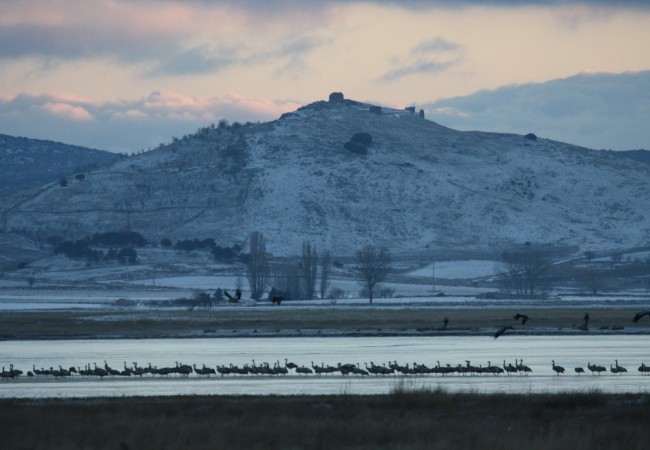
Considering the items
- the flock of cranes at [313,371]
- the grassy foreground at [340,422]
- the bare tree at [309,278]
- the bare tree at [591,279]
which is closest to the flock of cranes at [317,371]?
the flock of cranes at [313,371]

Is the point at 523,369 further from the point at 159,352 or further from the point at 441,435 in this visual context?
the point at 159,352

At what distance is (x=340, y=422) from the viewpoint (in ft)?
96.8

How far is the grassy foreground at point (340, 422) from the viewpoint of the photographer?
87.5 feet

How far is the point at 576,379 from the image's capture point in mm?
44188

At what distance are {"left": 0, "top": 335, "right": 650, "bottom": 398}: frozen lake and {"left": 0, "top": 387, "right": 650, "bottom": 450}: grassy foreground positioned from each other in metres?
3.07

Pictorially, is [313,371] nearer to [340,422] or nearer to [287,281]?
[340,422]

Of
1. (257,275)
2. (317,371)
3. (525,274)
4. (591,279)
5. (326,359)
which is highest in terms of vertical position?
(257,275)

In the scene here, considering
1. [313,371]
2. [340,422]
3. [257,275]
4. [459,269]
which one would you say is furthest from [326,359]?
[459,269]

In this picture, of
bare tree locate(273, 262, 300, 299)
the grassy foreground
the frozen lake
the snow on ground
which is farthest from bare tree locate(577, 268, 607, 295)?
the grassy foreground

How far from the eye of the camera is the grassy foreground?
26.7m

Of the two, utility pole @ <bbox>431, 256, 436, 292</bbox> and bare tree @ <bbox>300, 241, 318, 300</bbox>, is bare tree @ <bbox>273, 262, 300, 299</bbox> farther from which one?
utility pole @ <bbox>431, 256, 436, 292</bbox>

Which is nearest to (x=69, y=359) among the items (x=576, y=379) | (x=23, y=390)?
(x=23, y=390)

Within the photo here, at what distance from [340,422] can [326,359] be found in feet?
88.4

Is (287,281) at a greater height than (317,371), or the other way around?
(317,371)
